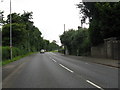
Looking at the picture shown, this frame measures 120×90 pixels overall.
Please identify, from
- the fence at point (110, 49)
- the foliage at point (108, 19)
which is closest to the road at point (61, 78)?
the foliage at point (108, 19)

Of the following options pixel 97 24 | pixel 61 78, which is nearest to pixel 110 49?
pixel 97 24

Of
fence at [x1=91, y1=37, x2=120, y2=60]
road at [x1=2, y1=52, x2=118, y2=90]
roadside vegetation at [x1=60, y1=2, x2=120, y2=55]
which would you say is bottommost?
road at [x1=2, y1=52, x2=118, y2=90]

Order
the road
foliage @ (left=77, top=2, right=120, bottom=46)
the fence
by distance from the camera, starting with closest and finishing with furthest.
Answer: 1. the road
2. foliage @ (left=77, top=2, right=120, bottom=46)
3. the fence

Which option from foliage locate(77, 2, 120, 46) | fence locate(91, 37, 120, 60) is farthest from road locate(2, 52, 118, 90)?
fence locate(91, 37, 120, 60)

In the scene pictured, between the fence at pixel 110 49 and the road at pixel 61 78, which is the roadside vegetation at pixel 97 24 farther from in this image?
the road at pixel 61 78

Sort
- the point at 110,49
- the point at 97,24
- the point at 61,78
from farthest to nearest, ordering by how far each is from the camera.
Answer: the point at 97,24, the point at 110,49, the point at 61,78

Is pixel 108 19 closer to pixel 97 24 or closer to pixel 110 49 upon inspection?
pixel 110 49

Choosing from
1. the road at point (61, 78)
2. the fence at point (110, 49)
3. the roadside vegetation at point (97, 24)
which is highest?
the roadside vegetation at point (97, 24)

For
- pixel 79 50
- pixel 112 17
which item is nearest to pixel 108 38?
pixel 112 17

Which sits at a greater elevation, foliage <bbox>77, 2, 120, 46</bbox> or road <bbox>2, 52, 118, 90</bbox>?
foliage <bbox>77, 2, 120, 46</bbox>

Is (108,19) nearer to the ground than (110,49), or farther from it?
farther from it

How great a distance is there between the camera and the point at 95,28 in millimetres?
35344

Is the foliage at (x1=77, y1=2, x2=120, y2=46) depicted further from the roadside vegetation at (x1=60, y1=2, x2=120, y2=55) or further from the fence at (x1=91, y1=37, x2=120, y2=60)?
the fence at (x1=91, y1=37, x2=120, y2=60)

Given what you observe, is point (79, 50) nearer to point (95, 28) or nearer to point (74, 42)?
point (74, 42)
